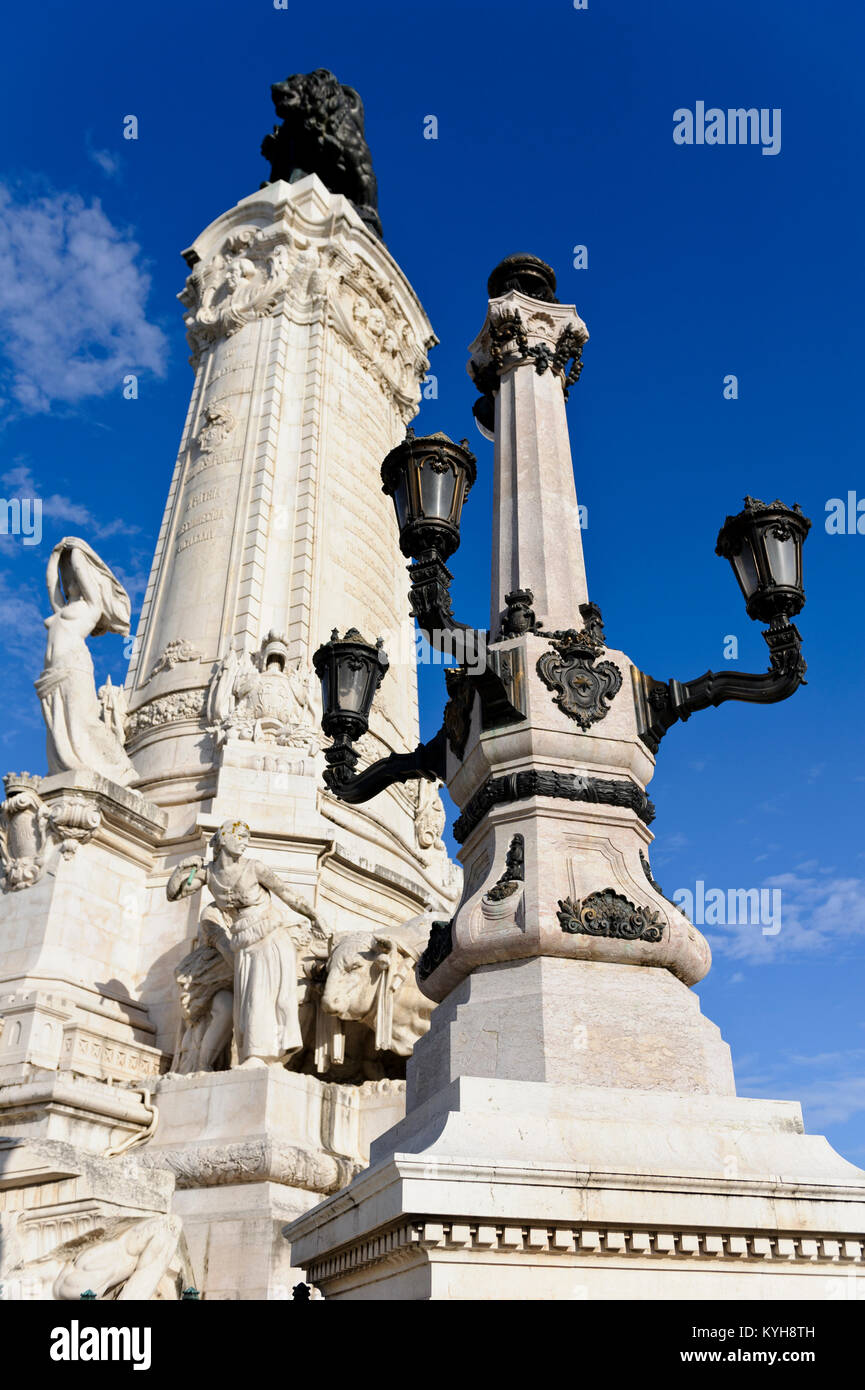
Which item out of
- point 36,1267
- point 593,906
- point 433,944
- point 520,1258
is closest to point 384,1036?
point 36,1267

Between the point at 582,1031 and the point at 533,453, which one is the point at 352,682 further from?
the point at 582,1031

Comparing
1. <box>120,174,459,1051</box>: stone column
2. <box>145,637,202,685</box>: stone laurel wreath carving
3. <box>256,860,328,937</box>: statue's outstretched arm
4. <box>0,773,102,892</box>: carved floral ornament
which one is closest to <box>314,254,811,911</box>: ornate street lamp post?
<box>256,860,328,937</box>: statue's outstretched arm

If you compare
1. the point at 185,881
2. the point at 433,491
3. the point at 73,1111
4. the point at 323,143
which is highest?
the point at 323,143

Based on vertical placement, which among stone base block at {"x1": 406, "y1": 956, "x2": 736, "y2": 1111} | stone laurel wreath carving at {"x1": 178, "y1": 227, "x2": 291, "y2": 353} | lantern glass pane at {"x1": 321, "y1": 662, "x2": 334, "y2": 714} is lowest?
stone base block at {"x1": 406, "y1": 956, "x2": 736, "y2": 1111}

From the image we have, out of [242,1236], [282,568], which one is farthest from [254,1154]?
[282,568]

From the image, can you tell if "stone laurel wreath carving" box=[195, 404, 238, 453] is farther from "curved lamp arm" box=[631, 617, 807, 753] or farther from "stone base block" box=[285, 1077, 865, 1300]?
"stone base block" box=[285, 1077, 865, 1300]

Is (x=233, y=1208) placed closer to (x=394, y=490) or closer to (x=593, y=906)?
(x=593, y=906)

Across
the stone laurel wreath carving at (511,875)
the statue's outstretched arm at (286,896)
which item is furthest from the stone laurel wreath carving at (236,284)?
the stone laurel wreath carving at (511,875)

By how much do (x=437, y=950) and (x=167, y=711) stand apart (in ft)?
44.3

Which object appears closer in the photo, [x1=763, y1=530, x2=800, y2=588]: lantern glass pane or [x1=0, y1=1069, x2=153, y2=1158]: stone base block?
[x1=763, y1=530, x2=800, y2=588]: lantern glass pane

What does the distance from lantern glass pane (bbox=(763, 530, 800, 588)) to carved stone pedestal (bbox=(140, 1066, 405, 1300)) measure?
6956 millimetres

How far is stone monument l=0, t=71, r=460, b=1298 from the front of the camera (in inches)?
422

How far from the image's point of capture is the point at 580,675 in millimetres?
6453

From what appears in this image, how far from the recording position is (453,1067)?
5473 millimetres
